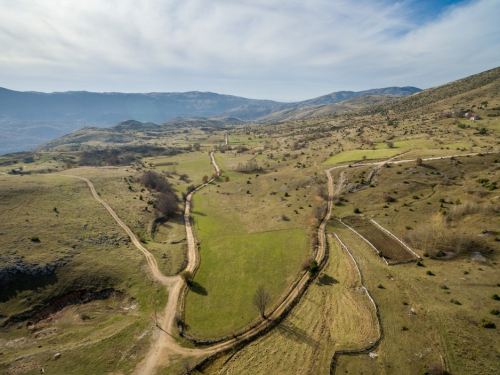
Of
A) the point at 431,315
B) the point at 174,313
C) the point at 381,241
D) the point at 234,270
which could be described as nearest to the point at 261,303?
the point at 234,270

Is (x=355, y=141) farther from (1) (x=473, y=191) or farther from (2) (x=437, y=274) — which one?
(2) (x=437, y=274)

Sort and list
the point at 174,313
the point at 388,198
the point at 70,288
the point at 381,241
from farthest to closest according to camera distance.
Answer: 1. the point at 388,198
2. the point at 381,241
3. the point at 70,288
4. the point at 174,313

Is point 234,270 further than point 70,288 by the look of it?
Yes

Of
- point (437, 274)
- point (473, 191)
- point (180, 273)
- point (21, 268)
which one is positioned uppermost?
point (473, 191)

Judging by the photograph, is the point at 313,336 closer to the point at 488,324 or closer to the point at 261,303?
the point at 261,303

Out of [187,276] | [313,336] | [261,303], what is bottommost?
[187,276]

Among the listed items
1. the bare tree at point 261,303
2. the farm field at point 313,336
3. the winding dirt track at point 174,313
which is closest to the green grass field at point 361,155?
the winding dirt track at point 174,313

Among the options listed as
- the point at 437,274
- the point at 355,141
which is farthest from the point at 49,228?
the point at 355,141

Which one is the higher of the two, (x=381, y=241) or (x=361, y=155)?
(x=361, y=155)

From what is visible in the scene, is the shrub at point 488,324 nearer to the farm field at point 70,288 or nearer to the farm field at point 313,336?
the farm field at point 313,336

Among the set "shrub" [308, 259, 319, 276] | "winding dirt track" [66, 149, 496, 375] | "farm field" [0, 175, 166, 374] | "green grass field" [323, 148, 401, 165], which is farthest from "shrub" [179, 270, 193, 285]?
"green grass field" [323, 148, 401, 165]

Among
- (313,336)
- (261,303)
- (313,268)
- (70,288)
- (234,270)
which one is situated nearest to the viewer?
(313,336)
